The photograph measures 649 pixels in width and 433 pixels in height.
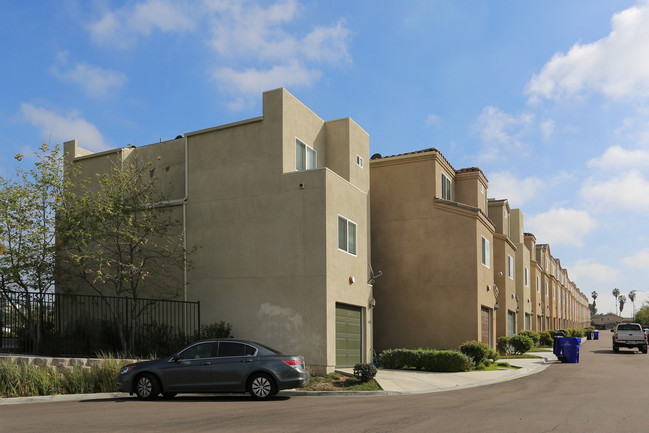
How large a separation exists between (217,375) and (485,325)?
58.6 ft

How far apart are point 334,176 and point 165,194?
730 cm

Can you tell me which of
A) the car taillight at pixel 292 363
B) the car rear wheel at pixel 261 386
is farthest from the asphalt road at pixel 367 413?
the car taillight at pixel 292 363

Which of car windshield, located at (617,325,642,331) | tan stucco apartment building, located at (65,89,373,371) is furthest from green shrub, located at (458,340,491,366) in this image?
car windshield, located at (617,325,642,331)

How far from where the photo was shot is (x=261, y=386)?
587 inches

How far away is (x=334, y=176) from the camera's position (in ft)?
69.3

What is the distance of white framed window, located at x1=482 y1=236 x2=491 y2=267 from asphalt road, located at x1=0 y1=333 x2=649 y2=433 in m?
12.3

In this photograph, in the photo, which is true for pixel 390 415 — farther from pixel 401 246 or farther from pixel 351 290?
pixel 401 246

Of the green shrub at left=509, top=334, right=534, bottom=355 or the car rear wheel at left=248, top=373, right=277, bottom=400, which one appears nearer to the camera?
the car rear wheel at left=248, top=373, right=277, bottom=400

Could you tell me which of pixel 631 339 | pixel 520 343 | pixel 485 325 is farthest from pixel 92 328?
pixel 631 339

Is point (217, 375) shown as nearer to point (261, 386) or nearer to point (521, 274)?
point (261, 386)

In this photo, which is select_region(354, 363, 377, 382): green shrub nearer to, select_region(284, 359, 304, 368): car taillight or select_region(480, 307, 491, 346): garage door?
select_region(284, 359, 304, 368): car taillight

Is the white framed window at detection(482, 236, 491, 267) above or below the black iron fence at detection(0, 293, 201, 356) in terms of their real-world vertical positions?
above

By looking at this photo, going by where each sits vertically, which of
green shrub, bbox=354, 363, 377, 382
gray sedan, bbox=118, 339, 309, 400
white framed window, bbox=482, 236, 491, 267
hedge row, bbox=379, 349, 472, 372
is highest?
white framed window, bbox=482, 236, 491, 267

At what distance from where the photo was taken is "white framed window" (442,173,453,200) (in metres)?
30.4
